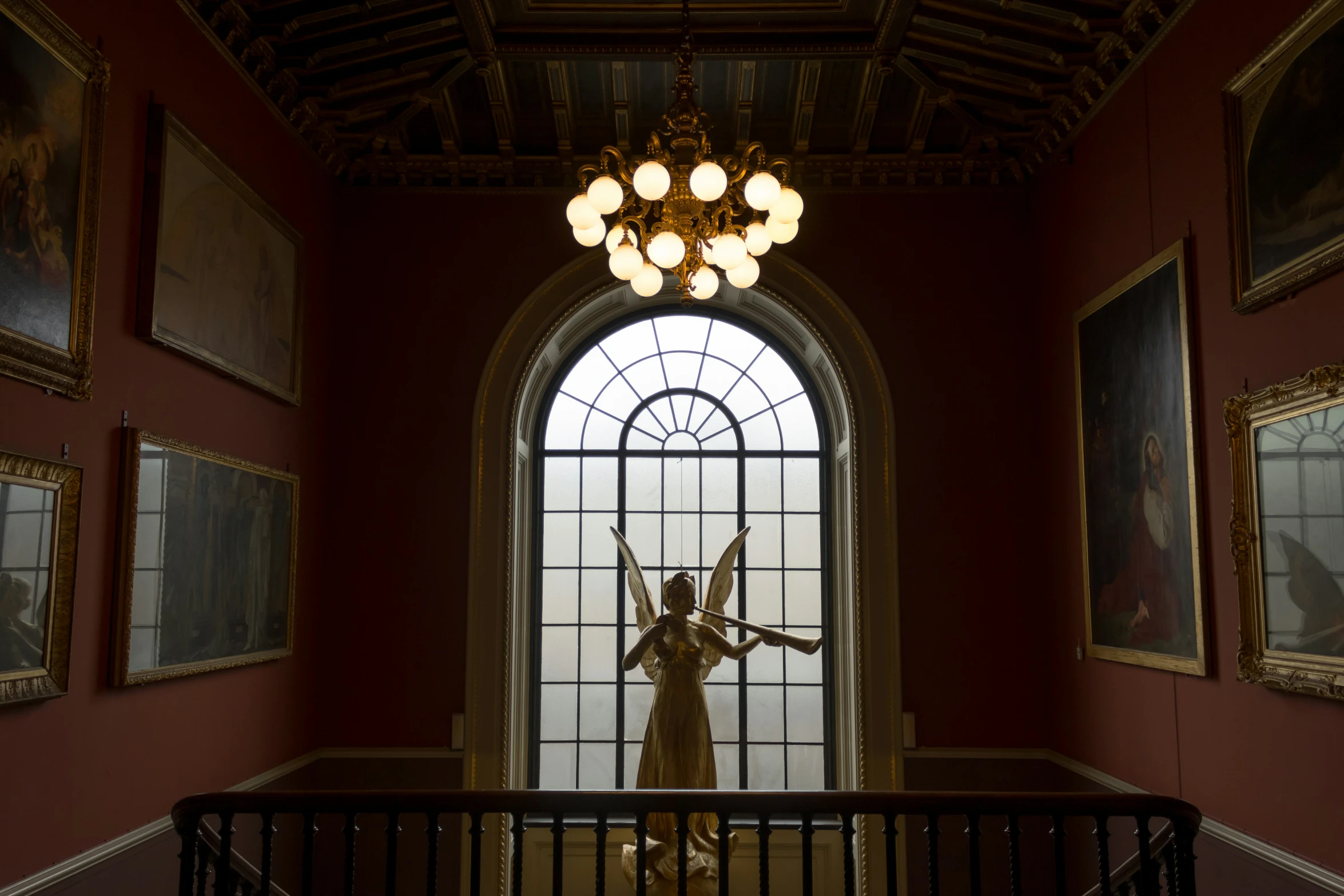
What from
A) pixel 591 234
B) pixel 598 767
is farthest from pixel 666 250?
pixel 598 767

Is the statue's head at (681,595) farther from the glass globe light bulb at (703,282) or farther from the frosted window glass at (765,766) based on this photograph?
the glass globe light bulb at (703,282)

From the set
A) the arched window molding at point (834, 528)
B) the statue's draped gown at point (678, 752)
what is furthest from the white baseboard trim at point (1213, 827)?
the statue's draped gown at point (678, 752)

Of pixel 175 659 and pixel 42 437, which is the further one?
pixel 175 659

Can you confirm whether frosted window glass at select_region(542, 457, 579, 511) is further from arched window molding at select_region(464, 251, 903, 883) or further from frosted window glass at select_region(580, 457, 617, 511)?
arched window molding at select_region(464, 251, 903, 883)

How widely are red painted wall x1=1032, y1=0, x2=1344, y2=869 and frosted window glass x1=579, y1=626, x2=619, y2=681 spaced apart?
10.5 feet

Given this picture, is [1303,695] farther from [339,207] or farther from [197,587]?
[339,207]

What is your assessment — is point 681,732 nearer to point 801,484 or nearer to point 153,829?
point 801,484

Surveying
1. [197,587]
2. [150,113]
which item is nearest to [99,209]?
[150,113]

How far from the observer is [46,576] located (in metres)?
4.06

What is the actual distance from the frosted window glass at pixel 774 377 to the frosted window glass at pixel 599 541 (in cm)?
160

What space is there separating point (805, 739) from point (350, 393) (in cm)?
424

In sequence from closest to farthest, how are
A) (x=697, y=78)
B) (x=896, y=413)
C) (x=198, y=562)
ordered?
(x=198, y=562) < (x=697, y=78) < (x=896, y=413)

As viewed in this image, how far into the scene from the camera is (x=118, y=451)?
182 inches

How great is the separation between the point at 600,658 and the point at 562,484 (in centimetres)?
140
